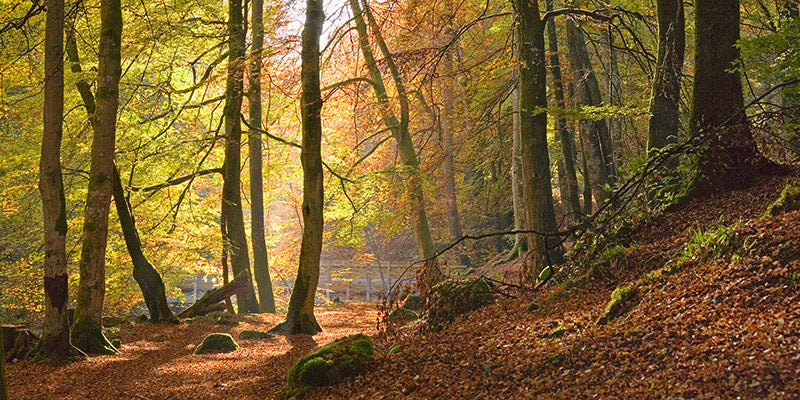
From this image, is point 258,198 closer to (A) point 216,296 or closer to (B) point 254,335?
(A) point 216,296

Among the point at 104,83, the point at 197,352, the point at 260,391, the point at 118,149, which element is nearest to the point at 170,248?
the point at 118,149

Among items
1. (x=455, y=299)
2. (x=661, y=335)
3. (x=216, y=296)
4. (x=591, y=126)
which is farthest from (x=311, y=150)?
(x=661, y=335)

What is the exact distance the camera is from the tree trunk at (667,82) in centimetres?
884

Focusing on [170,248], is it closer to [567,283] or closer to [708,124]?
[567,283]

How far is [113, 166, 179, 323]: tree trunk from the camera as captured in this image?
12.7m

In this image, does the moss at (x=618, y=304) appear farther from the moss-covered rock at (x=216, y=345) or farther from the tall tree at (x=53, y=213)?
the tall tree at (x=53, y=213)

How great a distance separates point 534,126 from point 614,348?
5.68 metres

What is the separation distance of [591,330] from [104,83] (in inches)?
289

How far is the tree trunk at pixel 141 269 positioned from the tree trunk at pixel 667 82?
9.34 meters

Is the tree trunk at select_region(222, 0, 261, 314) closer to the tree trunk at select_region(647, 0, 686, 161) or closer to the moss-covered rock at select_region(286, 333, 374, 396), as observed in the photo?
the moss-covered rock at select_region(286, 333, 374, 396)

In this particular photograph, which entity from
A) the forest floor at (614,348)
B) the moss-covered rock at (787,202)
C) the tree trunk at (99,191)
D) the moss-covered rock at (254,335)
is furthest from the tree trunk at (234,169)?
the moss-covered rock at (787,202)

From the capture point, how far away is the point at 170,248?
16.0m

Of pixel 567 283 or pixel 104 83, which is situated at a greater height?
pixel 104 83

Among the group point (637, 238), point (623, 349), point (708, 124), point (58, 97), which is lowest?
point (623, 349)
